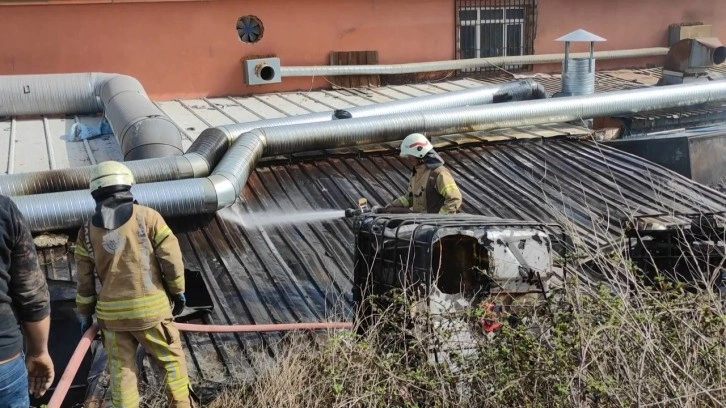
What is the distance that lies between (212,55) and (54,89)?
2428 mm

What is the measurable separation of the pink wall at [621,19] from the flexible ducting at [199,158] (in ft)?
12.8

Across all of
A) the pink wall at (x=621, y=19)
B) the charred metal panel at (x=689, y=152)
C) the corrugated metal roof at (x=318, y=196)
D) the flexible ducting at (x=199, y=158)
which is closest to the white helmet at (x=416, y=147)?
the corrugated metal roof at (x=318, y=196)

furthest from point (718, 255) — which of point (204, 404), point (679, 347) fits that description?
point (204, 404)

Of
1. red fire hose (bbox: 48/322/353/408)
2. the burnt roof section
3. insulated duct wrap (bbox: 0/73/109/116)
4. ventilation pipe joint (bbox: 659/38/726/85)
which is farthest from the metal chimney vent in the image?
red fire hose (bbox: 48/322/353/408)

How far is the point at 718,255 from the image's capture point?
594 cm

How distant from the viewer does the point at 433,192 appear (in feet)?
19.5

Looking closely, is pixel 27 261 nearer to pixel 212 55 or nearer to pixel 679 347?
pixel 679 347

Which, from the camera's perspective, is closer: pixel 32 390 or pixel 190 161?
pixel 32 390

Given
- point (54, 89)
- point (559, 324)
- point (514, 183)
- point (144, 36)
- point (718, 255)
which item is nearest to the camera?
point (559, 324)

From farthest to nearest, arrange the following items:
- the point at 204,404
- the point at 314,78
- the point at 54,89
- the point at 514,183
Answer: the point at 314,78, the point at 54,89, the point at 514,183, the point at 204,404

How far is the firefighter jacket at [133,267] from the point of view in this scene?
169 inches

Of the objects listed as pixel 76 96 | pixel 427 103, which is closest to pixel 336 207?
pixel 427 103

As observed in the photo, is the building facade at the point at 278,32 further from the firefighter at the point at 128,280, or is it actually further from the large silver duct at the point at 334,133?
the firefighter at the point at 128,280

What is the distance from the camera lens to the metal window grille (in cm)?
1280
